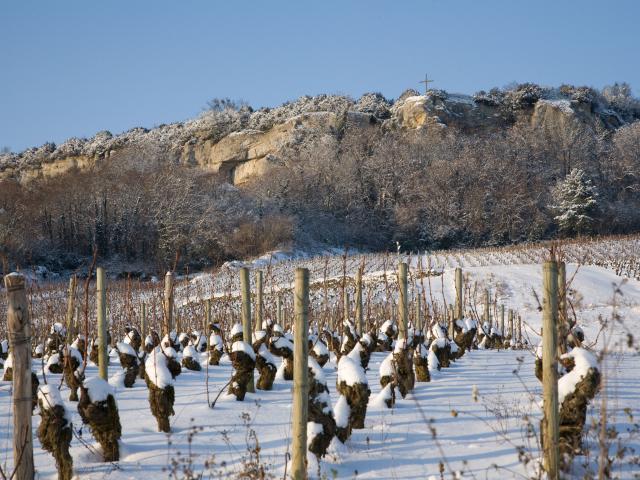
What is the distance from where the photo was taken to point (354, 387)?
181 inches

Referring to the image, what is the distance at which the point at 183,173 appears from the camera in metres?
43.8

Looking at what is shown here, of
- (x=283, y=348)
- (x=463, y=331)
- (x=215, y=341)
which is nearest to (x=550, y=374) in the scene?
(x=283, y=348)

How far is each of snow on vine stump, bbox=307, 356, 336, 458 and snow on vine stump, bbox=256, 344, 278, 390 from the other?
2.00 metres

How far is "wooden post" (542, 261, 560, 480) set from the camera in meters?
3.36

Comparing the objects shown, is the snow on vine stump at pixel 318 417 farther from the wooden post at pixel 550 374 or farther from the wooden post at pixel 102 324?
the wooden post at pixel 102 324

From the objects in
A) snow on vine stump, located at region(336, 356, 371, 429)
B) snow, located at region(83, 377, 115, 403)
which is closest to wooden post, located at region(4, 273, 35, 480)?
snow, located at region(83, 377, 115, 403)

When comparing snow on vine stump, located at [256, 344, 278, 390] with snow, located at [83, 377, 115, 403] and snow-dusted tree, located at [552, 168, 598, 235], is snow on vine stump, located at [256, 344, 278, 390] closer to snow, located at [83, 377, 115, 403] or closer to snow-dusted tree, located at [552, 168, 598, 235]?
snow, located at [83, 377, 115, 403]

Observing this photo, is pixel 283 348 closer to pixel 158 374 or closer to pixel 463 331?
pixel 158 374

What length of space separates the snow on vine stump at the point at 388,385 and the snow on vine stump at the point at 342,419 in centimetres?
130

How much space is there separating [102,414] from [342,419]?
1764mm

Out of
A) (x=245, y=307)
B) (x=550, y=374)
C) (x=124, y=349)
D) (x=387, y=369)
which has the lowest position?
(x=387, y=369)

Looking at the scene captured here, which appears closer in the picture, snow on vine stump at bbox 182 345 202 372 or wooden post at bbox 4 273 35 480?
wooden post at bbox 4 273 35 480

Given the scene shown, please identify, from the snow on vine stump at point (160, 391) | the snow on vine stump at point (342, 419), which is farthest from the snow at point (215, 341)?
the snow on vine stump at point (342, 419)

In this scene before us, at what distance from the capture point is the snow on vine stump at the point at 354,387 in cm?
460
